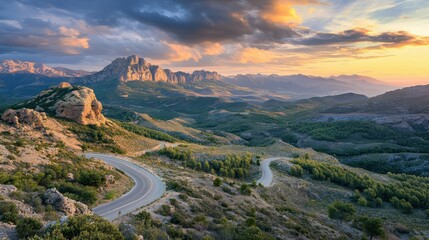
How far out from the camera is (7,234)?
58.4ft

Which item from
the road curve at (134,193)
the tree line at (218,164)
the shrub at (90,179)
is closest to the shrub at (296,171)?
the tree line at (218,164)

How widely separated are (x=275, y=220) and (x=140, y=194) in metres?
20.8

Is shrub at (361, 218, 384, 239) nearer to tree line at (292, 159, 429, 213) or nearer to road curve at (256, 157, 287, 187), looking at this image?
tree line at (292, 159, 429, 213)

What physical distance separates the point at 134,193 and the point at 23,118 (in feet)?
142

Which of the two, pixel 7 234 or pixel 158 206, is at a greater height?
pixel 7 234

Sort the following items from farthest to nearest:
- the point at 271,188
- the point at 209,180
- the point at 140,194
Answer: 1. the point at 271,188
2. the point at 209,180
3. the point at 140,194

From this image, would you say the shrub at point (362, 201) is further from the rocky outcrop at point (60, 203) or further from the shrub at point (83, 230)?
the shrub at point (83, 230)

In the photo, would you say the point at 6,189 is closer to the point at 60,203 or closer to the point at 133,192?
the point at 60,203

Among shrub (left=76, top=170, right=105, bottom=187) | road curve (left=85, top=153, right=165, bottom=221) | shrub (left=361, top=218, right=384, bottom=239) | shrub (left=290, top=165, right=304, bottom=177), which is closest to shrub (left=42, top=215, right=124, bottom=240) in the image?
road curve (left=85, top=153, right=165, bottom=221)

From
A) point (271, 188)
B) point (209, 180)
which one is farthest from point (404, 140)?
point (209, 180)

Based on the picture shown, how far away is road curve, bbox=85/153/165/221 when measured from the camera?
32125mm

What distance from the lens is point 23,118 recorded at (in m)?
65.8

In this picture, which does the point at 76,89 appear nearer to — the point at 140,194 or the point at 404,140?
the point at 140,194

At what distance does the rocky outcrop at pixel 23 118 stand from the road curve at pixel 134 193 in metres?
19.3
